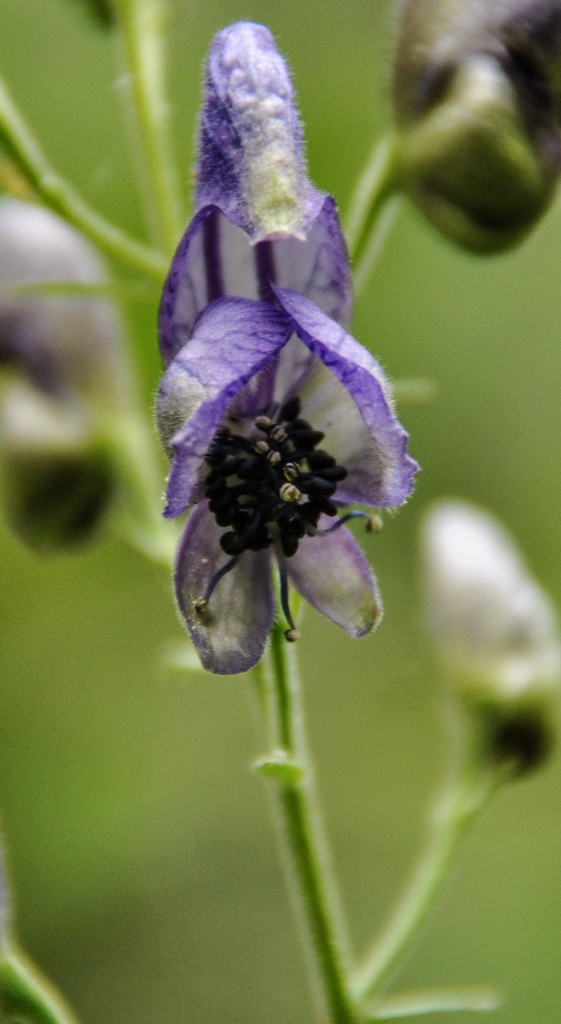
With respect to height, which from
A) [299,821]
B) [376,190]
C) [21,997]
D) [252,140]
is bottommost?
[21,997]

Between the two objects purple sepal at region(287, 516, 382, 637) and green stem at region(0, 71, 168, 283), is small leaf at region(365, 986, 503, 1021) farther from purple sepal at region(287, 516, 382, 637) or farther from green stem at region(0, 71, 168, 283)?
green stem at region(0, 71, 168, 283)

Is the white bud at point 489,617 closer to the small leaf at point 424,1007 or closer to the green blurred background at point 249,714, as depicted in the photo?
the small leaf at point 424,1007

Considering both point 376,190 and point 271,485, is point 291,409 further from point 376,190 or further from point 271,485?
point 376,190

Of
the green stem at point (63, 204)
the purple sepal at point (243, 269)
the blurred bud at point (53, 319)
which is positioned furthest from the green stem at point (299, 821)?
the blurred bud at point (53, 319)

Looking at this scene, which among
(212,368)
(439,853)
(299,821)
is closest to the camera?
(212,368)

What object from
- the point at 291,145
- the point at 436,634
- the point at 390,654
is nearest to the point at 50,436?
the point at 436,634

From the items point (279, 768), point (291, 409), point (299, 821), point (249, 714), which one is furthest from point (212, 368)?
point (249, 714)

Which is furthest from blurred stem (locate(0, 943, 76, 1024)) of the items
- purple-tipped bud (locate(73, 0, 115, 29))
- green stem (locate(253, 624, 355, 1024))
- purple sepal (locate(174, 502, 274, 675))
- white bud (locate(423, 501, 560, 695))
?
purple-tipped bud (locate(73, 0, 115, 29))
